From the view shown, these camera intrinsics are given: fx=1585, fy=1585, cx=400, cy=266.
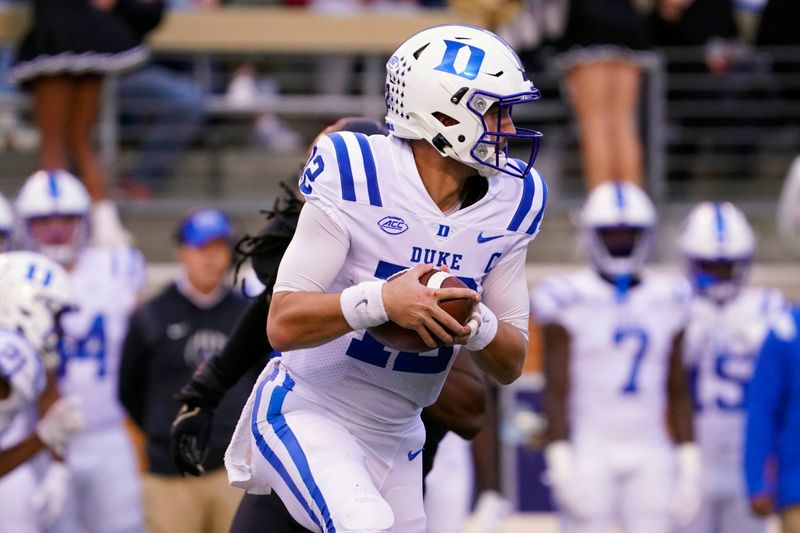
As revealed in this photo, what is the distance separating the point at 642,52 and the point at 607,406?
1.92 meters

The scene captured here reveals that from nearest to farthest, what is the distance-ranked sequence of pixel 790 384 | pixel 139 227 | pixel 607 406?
pixel 790 384, pixel 607 406, pixel 139 227

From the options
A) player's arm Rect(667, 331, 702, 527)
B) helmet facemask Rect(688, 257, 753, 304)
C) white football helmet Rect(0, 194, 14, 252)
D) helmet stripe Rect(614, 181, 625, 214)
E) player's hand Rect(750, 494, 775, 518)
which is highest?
helmet stripe Rect(614, 181, 625, 214)

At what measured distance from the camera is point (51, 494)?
19.7ft

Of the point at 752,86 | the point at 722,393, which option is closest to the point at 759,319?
the point at 722,393

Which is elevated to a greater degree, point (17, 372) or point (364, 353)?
point (364, 353)

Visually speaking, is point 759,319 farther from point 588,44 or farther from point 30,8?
point 30,8

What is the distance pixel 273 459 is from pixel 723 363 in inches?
148

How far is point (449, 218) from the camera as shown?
3512mm

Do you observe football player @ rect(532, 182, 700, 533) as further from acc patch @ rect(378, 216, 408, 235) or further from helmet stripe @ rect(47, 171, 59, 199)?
acc patch @ rect(378, 216, 408, 235)

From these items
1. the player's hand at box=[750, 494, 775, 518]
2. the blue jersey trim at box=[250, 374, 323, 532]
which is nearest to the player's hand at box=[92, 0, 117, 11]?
the player's hand at box=[750, 494, 775, 518]

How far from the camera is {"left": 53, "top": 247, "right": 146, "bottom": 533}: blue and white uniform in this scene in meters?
6.80

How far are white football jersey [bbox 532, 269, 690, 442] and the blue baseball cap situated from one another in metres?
1.41

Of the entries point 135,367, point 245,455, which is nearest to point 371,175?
point 245,455

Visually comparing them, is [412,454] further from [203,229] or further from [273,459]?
[203,229]
